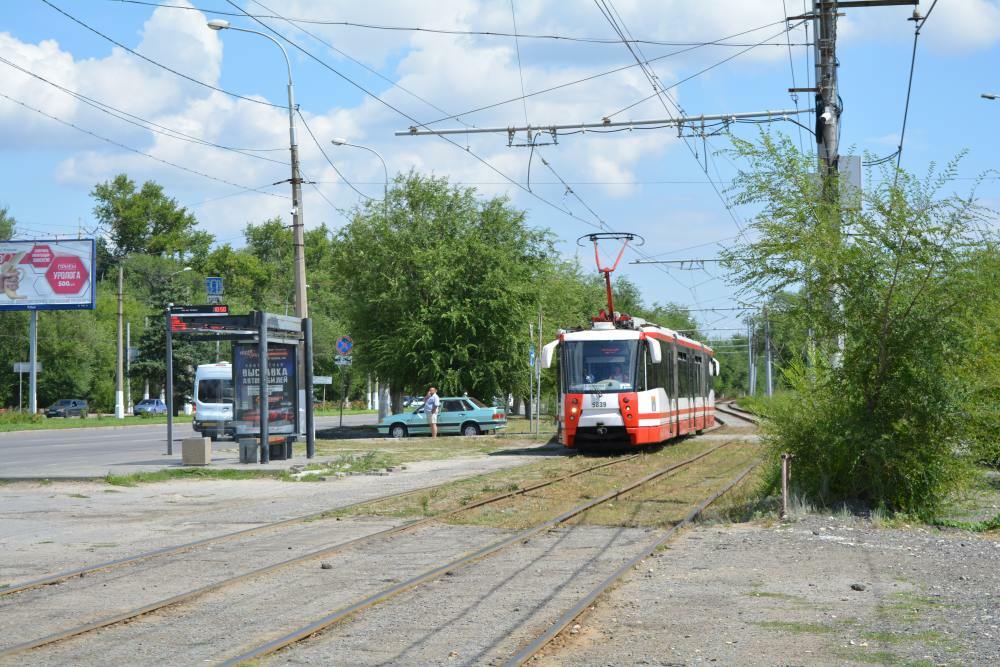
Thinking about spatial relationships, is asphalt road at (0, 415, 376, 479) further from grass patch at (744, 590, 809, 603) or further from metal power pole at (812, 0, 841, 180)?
grass patch at (744, 590, 809, 603)

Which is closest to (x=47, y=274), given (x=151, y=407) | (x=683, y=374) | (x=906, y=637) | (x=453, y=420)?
(x=151, y=407)

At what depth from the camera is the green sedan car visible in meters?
37.5

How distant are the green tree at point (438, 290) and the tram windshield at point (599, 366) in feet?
42.6

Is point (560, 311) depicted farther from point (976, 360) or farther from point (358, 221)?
point (976, 360)

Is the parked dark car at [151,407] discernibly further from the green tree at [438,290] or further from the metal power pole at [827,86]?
the metal power pole at [827,86]

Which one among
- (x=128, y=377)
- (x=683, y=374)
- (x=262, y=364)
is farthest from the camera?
(x=128, y=377)

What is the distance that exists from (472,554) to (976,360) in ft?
21.3

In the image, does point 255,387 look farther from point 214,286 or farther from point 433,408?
point 214,286

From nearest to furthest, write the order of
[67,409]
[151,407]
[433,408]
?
[433,408] → [67,409] → [151,407]

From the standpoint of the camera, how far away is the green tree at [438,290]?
132 ft

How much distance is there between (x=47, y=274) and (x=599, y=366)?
4166 centimetres

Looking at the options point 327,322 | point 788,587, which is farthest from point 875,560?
point 327,322

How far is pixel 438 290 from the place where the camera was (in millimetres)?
40000

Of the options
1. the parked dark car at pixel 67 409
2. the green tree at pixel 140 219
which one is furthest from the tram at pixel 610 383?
the green tree at pixel 140 219
